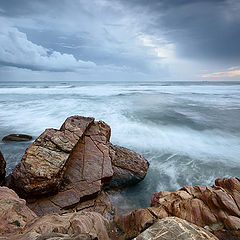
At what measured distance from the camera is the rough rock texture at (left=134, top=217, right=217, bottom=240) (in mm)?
2305

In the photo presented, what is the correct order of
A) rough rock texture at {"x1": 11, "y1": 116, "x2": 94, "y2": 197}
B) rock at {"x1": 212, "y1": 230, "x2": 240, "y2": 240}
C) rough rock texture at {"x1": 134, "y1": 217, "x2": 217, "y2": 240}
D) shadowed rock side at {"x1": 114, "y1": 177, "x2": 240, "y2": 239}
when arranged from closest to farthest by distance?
rough rock texture at {"x1": 134, "y1": 217, "x2": 217, "y2": 240} < rock at {"x1": 212, "y1": 230, "x2": 240, "y2": 240} < shadowed rock side at {"x1": 114, "y1": 177, "x2": 240, "y2": 239} < rough rock texture at {"x1": 11, "y1": 116, "x2": 94, "y2": 197}

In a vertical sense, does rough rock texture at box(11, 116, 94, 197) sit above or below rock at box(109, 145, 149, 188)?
above

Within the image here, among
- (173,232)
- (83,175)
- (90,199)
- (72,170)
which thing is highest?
(173,232)

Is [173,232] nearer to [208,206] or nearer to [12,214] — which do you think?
[208,206]

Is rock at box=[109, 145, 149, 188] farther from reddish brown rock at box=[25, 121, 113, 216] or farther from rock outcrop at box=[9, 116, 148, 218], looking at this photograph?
reddish brown rock at box=[25, 121, 113, 216]

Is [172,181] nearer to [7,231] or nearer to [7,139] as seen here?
[7,231]

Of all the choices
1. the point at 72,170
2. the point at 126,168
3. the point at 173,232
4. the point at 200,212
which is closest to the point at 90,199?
the point at 72,170

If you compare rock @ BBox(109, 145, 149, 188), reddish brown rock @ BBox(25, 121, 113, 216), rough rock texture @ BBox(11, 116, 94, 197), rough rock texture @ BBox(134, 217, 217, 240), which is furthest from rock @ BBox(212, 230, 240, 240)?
rough rock texture @ BBox(11, 116, 94, 197)

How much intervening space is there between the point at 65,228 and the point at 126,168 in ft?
12.1

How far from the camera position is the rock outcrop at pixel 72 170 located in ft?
14.6

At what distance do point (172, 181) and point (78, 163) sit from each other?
3.98m

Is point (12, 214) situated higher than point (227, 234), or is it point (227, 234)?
point (12, 214)

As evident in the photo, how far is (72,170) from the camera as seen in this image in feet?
17.4

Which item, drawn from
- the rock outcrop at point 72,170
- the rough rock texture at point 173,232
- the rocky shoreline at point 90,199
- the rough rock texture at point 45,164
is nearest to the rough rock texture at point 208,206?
the rocky shoreline at point 90,199
